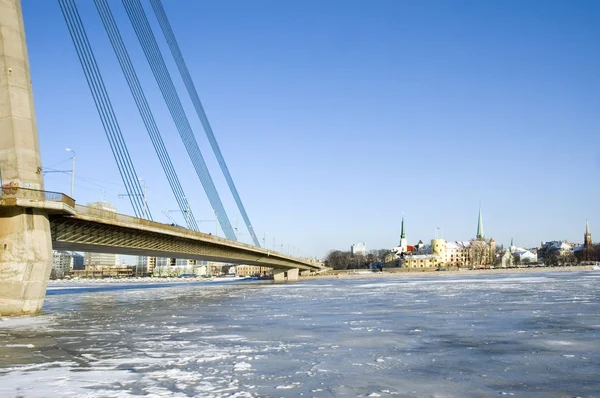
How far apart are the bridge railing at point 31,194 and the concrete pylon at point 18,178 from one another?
0.34 metres

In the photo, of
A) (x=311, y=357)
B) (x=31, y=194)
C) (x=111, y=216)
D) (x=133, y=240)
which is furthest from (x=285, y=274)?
(x=311, y=357)

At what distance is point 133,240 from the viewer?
46.6 metres

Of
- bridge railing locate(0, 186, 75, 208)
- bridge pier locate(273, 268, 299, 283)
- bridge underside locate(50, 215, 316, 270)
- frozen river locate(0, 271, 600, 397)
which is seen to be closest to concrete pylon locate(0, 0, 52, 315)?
bridge railing locate(0, 186, 75, 208)

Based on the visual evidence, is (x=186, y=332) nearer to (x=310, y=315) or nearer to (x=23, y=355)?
(x=23, y=355)

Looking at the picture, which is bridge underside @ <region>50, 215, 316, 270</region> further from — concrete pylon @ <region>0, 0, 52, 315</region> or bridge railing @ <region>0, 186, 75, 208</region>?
concrete pylon @ <region>0, 0, 52, 315</region>

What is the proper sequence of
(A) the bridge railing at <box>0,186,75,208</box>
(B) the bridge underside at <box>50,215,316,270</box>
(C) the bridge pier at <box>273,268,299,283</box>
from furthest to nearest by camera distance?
(C) the bridge pier at <box>273,268,299,283</box>
(B) the bridge underside at <box>50,215,316,270</box>
(A) the bridge railing at <box>0,186,75,208</box>

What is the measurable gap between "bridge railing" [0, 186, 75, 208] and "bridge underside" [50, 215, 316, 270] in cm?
344

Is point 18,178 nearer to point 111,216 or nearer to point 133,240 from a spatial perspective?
point 111,216

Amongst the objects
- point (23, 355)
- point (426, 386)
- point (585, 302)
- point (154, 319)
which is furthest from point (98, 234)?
point (426, 386)

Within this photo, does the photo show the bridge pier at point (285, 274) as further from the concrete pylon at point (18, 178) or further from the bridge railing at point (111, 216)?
the concrete pylon at point (18, 178)

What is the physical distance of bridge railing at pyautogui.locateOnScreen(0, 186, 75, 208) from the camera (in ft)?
86.7

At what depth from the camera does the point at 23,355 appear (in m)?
14.1

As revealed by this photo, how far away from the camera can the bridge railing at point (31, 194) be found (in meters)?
26.4

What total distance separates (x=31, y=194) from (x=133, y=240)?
19782mm
